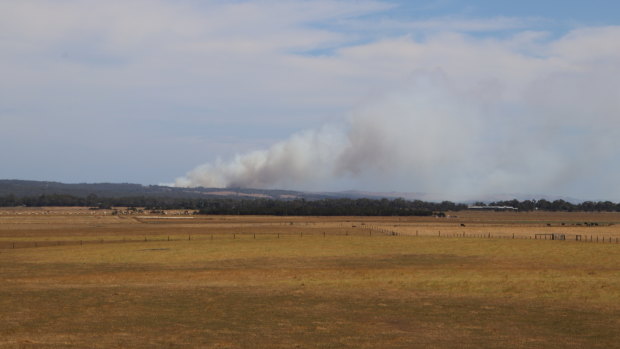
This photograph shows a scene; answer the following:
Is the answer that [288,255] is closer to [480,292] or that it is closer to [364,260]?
[364,260]

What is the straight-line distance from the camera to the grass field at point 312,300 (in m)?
29.7

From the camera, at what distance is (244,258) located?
7300 centimetres

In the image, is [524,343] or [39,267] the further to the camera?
[39,267]

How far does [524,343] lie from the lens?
28.7 metres

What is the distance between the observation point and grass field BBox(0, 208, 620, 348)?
97.6 ft

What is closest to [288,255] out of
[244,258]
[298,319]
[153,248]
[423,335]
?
[244,258]

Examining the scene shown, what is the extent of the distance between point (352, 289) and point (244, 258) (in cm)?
2837

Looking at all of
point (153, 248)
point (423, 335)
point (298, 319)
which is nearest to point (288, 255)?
point (153, 248)

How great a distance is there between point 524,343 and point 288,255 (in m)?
48.6

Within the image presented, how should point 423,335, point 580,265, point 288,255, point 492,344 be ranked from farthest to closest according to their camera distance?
point 288,255 < point 580,265 < point 423,335 < point 492,344

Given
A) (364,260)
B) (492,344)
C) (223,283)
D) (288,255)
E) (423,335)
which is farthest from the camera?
(288,255)

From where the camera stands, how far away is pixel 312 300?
136ft

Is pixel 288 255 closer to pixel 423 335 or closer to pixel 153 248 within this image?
pixel 153 248

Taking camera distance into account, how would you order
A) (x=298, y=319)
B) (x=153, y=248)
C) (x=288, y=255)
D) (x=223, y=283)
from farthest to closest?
1. (x=153, y=248)
2. (x=288, y=255)
3. (x=223, y=283)
4. (x=298, y=319)
